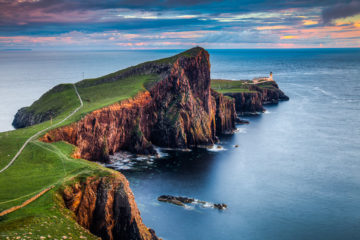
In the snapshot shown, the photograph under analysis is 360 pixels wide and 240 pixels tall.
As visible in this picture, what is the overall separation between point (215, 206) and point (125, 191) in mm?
27134

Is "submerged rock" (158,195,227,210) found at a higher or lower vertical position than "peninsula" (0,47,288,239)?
lower

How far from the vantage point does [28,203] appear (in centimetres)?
4969

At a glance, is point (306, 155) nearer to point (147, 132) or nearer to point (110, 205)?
point (147, 132)

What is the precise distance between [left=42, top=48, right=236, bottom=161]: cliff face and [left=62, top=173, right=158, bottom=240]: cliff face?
4072 cm

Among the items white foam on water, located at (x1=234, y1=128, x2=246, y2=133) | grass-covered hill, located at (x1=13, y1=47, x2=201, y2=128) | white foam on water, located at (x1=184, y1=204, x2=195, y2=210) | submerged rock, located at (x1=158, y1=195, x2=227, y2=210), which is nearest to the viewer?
white foam on water, located at (x1=184, y1=204, x2=195, y2=210)

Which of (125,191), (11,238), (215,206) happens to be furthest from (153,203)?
(11,238)

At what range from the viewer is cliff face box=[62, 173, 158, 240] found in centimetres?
5253

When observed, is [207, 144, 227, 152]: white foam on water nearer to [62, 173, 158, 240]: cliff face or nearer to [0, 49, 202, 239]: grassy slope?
[0, 49, 202, 239]: grassy slope

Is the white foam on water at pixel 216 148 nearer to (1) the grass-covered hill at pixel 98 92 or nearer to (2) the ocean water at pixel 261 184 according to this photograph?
(2) the ocean water at pixel 261 184

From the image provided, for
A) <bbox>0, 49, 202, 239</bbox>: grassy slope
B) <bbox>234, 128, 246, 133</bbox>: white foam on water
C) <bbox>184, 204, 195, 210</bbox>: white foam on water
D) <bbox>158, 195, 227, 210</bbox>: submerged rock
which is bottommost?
<bbox>184, 204, 195, 210</bbox>: white foam on water

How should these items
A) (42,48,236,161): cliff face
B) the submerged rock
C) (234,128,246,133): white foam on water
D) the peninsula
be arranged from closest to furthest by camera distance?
1. the peninsula
2. the submerged rock
3. (42,48,236,161): cliff face
4. (234,128,246,133): white foam on water

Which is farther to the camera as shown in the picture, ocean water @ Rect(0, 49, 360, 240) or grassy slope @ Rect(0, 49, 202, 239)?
ocean water @ Rect(0, 49, 360, 240)

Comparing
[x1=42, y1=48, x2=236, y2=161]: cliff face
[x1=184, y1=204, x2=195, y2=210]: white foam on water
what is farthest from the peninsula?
[x1=184, y1=204, x2=195, y2=210]: white foam on water

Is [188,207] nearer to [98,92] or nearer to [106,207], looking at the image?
[106,207]
